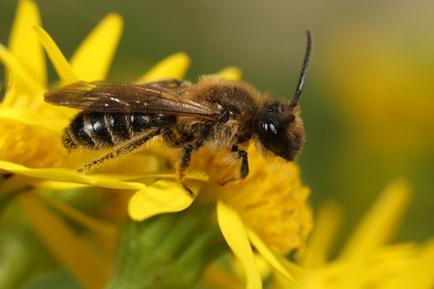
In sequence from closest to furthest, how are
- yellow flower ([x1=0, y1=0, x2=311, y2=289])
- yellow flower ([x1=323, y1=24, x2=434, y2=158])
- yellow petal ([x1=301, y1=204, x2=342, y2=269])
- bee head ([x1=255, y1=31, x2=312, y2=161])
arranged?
1. yellow flower ([x1=0, y1=0, x2=311, y2=289])
2. bee head ([x1=255, y1=31, x2=312, y2=161])
3. yellow petal ([x1=301, y1=204, x2=342, y2=269])
4. yellow flower ([x1=323, y1=24, x2=434, y2=158])

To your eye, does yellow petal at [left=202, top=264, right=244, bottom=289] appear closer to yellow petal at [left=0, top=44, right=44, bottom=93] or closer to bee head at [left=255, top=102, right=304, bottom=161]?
bee head at [left=255, top=102, right=304, bottom=161]

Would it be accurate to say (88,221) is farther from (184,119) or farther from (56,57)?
(56,57)

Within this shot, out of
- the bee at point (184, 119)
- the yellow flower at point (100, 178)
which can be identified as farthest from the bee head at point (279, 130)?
the yellow flower at point (100, 178)

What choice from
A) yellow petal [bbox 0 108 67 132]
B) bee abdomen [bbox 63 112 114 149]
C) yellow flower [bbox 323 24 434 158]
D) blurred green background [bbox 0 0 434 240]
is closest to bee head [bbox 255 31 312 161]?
bee abdomen [bbox 63 112 114 149]

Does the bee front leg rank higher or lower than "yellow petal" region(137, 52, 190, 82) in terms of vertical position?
lower

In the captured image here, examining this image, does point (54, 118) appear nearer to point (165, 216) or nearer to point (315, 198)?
point (165, 216)

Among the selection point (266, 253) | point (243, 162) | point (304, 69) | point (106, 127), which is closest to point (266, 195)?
point (243, 162)
